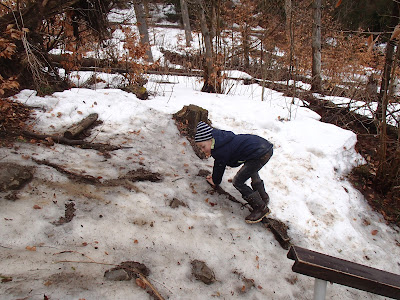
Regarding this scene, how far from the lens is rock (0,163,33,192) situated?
290 centimetres

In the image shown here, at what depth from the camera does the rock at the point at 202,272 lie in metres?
2.60

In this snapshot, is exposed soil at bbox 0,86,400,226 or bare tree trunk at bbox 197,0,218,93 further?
bare tree trunk at bbox 197,0,218,93

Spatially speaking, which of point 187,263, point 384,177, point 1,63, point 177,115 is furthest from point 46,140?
point 384,177

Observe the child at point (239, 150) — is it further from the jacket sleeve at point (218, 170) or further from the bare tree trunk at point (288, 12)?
the bare tree trunk at point (288, 12)

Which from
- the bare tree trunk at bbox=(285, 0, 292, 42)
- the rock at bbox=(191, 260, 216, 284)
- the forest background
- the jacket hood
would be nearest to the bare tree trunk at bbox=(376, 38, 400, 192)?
the forest background

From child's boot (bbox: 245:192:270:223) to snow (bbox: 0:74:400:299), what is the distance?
151 mm

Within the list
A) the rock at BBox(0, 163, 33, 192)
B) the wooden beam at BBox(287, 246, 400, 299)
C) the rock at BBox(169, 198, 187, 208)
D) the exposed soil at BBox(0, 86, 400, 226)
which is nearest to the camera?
the wooden beam at BBox(287, 246, 400, 299)

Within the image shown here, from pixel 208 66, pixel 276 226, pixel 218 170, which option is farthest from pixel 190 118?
pixel 208 66

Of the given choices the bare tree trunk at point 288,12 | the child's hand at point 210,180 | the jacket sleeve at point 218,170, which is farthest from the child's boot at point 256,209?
the bare tree trunk at point 288,12

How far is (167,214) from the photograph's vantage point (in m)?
3.27

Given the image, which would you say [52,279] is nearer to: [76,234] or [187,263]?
[76,234]

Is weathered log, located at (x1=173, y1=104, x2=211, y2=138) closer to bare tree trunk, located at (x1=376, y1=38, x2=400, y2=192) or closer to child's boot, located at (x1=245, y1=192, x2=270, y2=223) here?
child's boot, located at (x1=245, y1=192, x2=270, y2=223)

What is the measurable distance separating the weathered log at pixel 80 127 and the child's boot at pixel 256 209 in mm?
2992

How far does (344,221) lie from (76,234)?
369 cm
